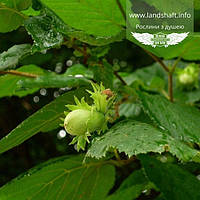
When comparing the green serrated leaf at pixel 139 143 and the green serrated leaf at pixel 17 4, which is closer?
the green serrated leaf at pixel 139 143

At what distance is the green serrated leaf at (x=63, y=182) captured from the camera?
0.92m

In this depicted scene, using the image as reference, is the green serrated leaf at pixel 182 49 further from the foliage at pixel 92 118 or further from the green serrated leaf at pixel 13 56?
the green serrated leaf at pixel 13 56

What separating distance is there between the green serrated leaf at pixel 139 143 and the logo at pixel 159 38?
22 cm

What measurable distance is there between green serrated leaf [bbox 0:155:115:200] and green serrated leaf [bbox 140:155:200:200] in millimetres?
194

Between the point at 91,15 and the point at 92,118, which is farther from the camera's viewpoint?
the point at 91,15

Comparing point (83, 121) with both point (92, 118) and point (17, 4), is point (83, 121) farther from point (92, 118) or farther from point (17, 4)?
point (17, 4)

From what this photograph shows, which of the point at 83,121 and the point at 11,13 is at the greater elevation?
the point at 11,13

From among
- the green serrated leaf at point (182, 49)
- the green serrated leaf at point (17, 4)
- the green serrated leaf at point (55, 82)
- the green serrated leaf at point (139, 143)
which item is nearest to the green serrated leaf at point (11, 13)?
the green serrated leaf at point (17, 4)

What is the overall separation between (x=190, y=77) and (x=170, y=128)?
2.66 feet

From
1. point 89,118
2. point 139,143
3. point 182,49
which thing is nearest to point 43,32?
point 89,118

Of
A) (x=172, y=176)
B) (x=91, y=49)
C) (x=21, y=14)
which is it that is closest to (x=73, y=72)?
(x=91, y=49)

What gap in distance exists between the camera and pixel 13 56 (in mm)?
904

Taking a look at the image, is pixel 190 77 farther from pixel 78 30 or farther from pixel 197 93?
pixel 78 30

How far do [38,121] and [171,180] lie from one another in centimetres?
36
